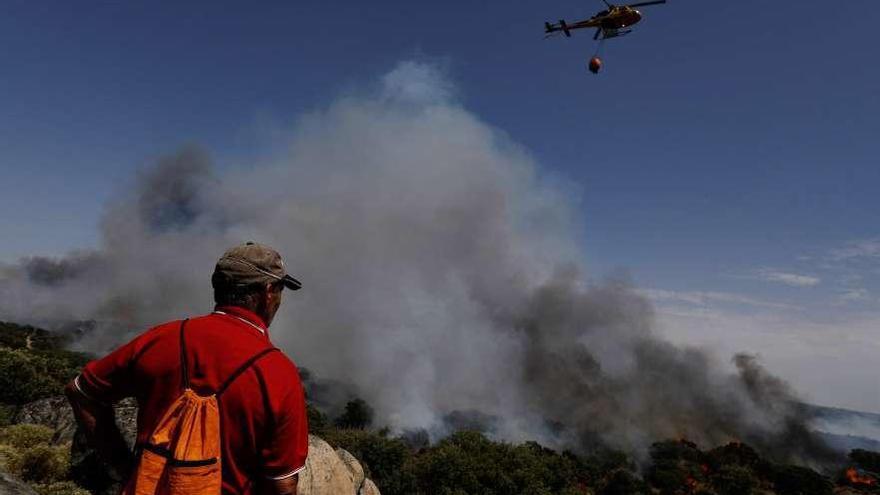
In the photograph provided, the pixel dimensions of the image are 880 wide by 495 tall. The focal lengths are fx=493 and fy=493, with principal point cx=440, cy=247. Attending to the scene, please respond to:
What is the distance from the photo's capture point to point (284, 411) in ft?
8.52

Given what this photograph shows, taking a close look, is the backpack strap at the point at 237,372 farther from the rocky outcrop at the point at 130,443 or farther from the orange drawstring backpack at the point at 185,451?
the rocky outcrop at the point at 130,443

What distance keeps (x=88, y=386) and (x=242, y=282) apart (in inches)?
42.8

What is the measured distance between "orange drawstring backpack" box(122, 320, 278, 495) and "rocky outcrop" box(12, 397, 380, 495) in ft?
25.5

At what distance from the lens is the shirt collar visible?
2896 millimetres

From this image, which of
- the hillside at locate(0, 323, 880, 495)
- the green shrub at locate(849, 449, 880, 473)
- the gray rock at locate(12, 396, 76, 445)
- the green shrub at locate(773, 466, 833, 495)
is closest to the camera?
the hillside at locate(0, 323, 880, 495)

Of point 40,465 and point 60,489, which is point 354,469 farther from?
point 40,465

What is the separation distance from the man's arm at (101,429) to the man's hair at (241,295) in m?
1.00

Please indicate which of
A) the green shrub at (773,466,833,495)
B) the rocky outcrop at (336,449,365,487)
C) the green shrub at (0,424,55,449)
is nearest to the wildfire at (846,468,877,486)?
the green shrub at (773,466,833,495)

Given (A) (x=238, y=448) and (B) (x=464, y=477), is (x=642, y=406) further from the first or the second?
(A) (x=238, y=448)

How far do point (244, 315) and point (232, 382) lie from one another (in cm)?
45

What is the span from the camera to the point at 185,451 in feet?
8.23

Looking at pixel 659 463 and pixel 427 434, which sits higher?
pixel 659 463

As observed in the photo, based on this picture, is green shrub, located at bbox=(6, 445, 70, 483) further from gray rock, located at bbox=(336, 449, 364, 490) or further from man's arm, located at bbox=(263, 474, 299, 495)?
man's arm, located at bbox=(263, 474, 299, 495)

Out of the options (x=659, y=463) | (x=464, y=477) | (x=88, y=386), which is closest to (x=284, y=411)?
(x=88, y=386)
